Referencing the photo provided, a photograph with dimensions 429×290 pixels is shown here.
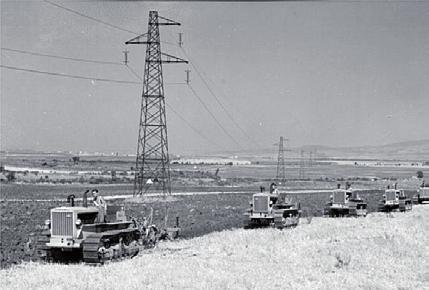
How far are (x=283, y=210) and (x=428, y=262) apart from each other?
1271cm

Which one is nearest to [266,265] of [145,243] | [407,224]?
[145,243]

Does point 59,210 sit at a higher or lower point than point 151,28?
lower

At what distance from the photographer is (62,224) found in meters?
21.5

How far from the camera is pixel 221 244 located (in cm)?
2509

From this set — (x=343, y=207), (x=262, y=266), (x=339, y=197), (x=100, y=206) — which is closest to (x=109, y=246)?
(x=100, y=206)

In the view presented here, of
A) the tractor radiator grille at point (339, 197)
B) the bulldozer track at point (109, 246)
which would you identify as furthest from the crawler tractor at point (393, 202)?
the bulldozer track at point (109, 246)

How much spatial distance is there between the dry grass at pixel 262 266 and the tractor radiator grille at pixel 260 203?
4595 millimetres

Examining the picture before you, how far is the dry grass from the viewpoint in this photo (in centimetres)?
1694

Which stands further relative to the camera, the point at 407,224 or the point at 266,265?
the point at 407,224

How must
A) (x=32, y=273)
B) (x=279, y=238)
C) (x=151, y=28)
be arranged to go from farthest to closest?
(x=151, y=28), (x=279, y=238), (x=32, y=273)

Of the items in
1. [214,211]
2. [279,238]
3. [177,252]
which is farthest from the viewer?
[214,211]

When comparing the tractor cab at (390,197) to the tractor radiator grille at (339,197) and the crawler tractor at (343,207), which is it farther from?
the tractor radiator grille at (339,197)

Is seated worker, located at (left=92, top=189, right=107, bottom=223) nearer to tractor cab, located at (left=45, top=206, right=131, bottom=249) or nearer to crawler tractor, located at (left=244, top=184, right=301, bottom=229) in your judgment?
tractor cab, located at (left=45, top=206, right=131, bottom=249)

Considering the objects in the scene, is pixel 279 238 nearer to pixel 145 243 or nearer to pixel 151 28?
pixel 145 243
